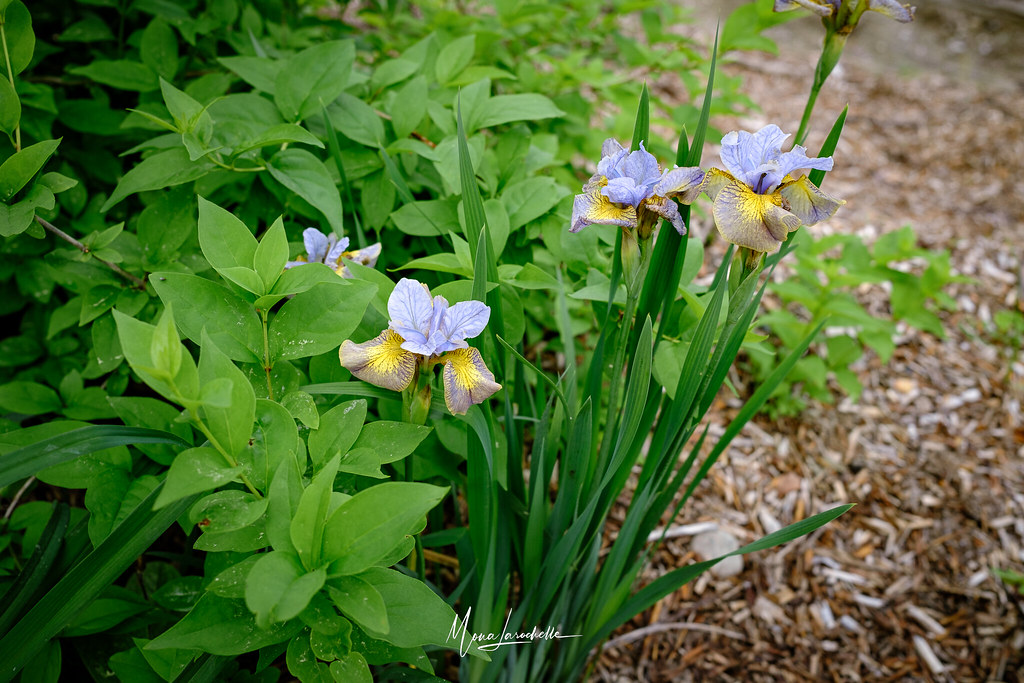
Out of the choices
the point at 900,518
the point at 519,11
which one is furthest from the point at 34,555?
the point at 900,518

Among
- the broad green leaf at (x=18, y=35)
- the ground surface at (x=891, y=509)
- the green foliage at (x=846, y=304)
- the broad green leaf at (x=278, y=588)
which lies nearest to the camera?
the broad green leaf at (x=278, y=588)

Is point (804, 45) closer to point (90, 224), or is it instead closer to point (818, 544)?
point (818, 544)

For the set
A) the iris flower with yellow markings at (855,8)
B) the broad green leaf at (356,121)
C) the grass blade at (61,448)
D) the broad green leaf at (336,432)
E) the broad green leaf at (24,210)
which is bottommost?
the broad green leaf at (336,432)

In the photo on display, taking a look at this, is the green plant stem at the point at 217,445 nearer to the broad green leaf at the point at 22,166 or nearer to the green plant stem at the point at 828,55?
the broad green leaf at the point at 22,166

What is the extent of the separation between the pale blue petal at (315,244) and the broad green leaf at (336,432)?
1.06 feet

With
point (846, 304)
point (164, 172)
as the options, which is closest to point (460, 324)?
point (164, 172)

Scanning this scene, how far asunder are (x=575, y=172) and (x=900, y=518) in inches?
56.1

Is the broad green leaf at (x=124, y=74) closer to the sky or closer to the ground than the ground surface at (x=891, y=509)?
closer to the sky

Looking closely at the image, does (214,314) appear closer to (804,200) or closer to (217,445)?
(217,445)

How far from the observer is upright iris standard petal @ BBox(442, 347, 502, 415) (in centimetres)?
82

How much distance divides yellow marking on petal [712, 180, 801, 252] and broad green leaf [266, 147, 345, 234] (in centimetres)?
61

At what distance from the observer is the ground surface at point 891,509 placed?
1539 mm

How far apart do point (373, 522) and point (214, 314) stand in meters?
0.40

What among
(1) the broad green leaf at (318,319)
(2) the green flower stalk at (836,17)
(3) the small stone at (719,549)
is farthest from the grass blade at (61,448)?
(3) the small stone at (719,549)
